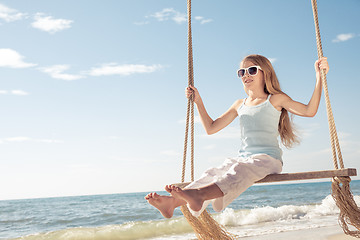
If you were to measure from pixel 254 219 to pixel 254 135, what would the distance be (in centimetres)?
592

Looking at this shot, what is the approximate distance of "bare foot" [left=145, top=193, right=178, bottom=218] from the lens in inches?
70.6

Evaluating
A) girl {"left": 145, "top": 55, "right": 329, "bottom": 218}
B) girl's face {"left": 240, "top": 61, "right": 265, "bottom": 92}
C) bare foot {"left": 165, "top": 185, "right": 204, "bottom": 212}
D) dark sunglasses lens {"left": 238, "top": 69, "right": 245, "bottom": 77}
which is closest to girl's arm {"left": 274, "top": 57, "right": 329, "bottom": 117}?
girl {"left": 145, "top": 55, "right": 329, "bottom": 218}

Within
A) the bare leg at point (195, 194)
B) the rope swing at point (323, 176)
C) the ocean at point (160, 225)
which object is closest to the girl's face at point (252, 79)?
the rope swing at point (323, 176)

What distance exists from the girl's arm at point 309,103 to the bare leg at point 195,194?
0.70 m

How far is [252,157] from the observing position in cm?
208

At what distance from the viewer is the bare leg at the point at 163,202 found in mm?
1792

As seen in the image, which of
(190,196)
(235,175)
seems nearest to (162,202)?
(190,196)

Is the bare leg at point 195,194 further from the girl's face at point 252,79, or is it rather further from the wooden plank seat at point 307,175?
the girl's face at point 252,79

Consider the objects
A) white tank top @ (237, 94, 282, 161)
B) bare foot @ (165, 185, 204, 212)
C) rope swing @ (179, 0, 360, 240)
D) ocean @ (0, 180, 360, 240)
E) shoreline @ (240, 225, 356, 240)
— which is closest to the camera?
bare foot @ (165, 185, 204, 212)

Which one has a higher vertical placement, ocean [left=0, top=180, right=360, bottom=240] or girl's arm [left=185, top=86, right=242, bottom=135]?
girl's arm [left=185, top=86, right=242, bottom=135]

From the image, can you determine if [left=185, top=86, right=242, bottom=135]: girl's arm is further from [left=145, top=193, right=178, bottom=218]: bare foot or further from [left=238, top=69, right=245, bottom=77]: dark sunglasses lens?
[left=145, top=193, right=178, bottom=218]: bare foot

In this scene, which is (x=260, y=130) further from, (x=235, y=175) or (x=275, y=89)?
(x=235, y=175)

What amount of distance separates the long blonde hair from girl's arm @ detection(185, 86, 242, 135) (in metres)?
0.24

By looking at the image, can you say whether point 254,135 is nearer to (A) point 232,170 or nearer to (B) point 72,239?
(A) point 232,170
